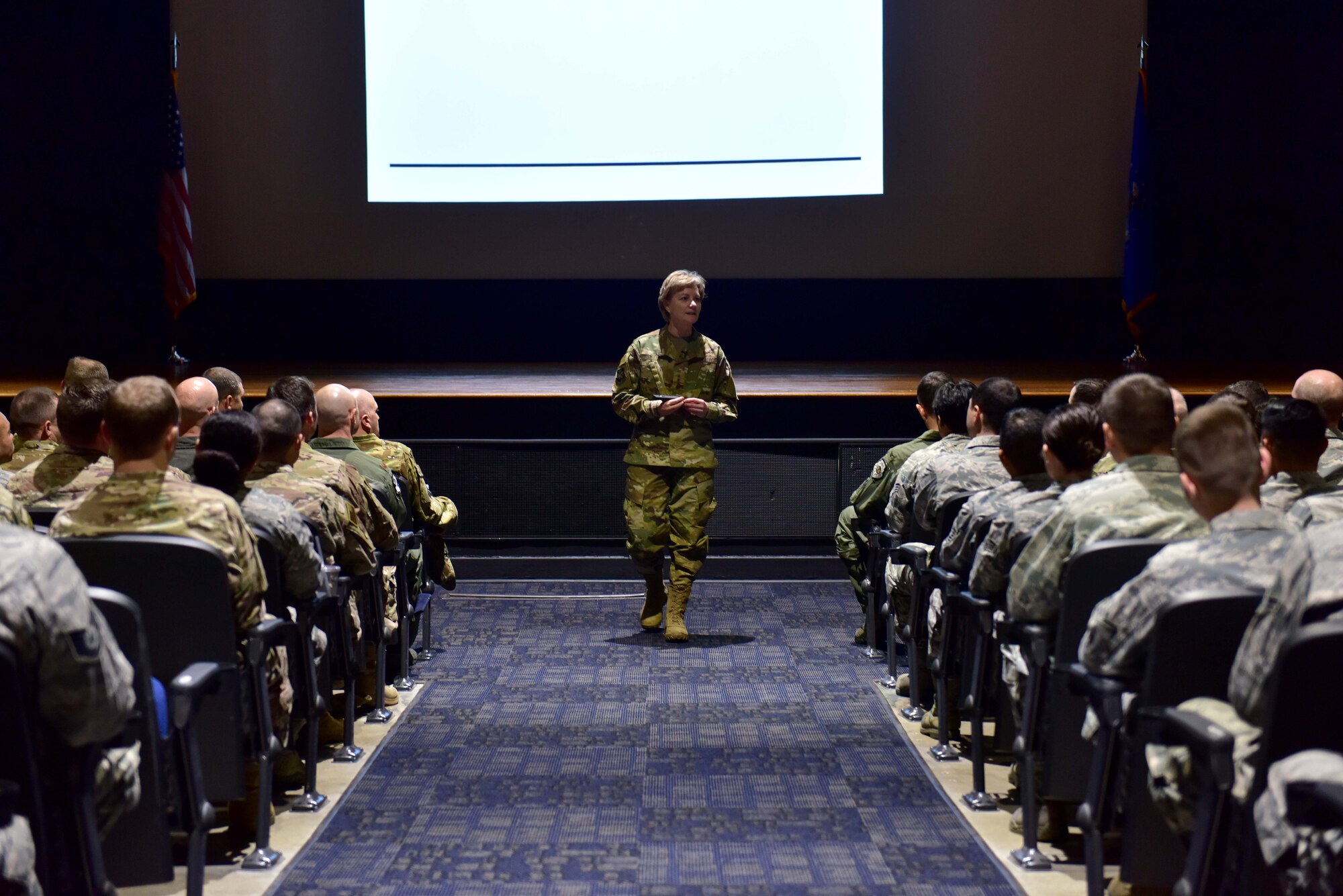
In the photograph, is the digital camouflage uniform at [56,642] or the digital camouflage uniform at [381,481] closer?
the digital camouflage uniform at [56,642]

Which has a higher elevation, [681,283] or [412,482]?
[681,283]

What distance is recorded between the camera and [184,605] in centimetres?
252

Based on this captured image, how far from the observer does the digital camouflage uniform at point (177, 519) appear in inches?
101

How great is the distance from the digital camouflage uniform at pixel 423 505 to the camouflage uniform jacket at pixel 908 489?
165 cm

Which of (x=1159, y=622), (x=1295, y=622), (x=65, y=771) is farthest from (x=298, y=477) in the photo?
(x=1295, y=622)

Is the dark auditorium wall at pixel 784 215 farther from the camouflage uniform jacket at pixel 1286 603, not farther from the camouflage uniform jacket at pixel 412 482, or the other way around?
the camouflage uniform jacket at pixel 1286 603

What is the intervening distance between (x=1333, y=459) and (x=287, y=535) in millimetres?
2886

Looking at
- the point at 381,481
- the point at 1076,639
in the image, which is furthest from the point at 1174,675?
the point at 381,481

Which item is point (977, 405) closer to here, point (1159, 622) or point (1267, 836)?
point (1159, 622)

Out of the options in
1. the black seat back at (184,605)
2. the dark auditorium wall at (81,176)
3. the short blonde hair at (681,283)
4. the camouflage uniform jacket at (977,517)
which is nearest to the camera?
the black seat back at (184,605)

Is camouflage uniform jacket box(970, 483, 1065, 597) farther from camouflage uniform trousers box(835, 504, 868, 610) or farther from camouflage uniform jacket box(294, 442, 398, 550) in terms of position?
camouflage uniform trousers box(835, 504, 868, 610)

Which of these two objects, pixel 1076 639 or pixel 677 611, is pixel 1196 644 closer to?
pixel 1076 639

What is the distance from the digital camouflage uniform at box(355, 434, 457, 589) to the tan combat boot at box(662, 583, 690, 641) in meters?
0.89

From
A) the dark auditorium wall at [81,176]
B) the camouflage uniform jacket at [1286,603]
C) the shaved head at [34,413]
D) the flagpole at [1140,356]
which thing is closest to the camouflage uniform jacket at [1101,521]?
the camouflage uniform jacket at [1286,603]
